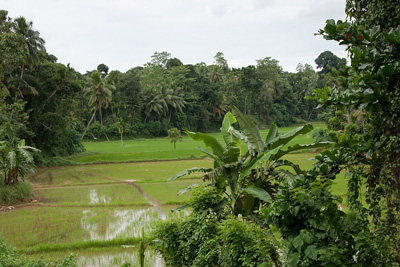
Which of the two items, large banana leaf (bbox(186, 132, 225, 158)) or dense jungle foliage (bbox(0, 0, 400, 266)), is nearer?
dense jungle foliage (bbox(0, 0, 400, 266))

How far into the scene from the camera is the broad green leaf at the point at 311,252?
221cm

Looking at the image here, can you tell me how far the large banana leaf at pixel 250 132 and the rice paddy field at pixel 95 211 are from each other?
2559mm

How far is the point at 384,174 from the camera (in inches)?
89.6

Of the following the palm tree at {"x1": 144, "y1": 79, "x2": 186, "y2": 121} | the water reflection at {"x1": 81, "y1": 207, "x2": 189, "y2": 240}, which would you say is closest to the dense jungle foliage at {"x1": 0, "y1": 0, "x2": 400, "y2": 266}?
the water reflection at {"x1": 81, "y1": 207, "x2": 189, "y2": 240}

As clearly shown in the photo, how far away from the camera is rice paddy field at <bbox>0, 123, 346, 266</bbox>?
6488mm

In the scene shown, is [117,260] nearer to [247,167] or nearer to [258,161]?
[247,167]

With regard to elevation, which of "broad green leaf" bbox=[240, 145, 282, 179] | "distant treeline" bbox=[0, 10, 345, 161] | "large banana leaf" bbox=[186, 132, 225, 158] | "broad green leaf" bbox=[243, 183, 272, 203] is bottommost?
"broad green leaf" bbox=[243, 183, 272, 203]

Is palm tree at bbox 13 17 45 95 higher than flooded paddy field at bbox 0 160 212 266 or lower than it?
higher

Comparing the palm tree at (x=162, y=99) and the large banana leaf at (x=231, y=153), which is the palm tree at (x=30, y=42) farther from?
the palm tree at (x=162, y=99)

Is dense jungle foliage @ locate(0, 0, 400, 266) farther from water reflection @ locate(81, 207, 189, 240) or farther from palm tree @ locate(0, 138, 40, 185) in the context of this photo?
water reflection @ locate(81, 207, 189, 240)

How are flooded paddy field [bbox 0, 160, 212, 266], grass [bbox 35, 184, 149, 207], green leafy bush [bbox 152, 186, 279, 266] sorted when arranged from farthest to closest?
1. grass [bbox 35, 184, 149, 207]
2. flooded paddy field [bbox 0, 160, 212, 266]
3. green leafy bush [bbox 152, 186, 279, 266]

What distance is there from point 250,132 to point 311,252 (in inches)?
133

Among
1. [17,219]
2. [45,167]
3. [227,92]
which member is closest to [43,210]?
[17,219]

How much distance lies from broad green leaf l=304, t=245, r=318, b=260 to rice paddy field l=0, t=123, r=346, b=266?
281 centimetres
